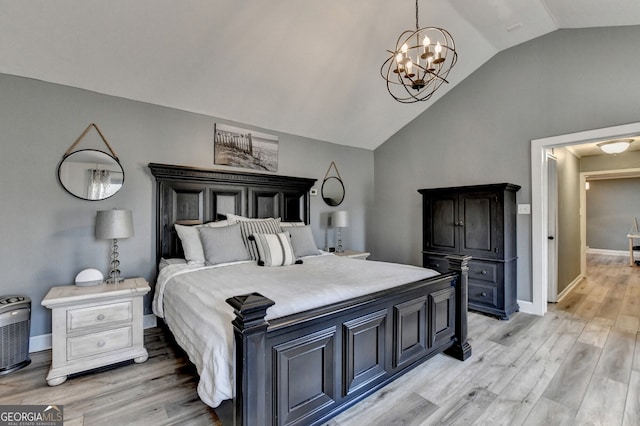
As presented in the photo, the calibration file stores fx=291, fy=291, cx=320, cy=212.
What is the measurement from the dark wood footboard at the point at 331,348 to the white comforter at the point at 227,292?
0.40ft

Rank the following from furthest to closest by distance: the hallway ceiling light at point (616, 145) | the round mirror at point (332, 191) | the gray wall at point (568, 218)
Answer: the round mirror at point (332, 191)
the gray wall at point (568, 218)
the hallway ceiling light at point (616, 145)

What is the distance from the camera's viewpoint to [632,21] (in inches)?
116

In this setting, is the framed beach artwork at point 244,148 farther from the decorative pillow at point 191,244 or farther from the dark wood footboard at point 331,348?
the dark wood footboard at point 331,348

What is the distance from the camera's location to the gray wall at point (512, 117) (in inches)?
124

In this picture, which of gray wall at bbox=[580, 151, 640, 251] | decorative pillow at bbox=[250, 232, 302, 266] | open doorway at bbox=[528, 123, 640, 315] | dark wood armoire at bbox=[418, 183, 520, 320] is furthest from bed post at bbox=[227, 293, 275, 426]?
gray wall at bbox=[580, 151, 640, 251]

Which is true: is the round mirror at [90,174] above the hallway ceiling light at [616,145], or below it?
below

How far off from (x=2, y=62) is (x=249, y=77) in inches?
81.4

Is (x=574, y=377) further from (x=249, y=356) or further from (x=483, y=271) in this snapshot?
(x=249, y=356)

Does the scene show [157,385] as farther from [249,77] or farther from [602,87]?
[602,87]

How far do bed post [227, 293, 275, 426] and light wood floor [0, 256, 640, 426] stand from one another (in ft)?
2.18

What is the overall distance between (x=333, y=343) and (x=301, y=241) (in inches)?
74.2

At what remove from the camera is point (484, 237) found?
362 centimetres

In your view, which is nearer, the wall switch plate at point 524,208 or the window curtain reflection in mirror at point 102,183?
the window curtain reflection in mirror at point 102,183

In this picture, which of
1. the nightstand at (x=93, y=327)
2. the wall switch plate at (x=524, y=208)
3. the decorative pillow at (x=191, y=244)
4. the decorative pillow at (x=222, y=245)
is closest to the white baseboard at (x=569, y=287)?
the wall switch plate at (x=524, y=208)
